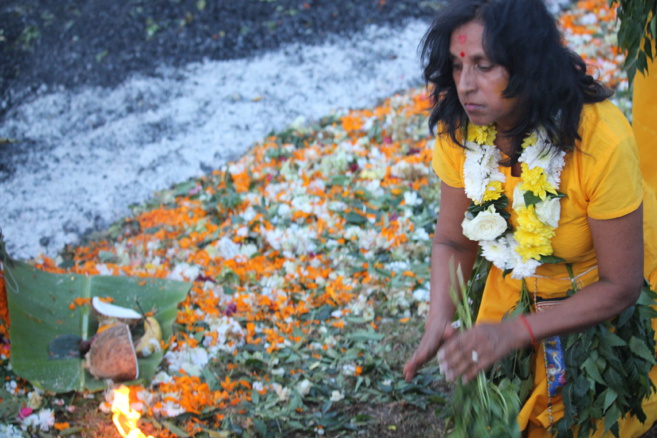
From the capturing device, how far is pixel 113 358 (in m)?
3.37

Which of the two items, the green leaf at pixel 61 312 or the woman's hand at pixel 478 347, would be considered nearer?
the woman's hand at pixel 478 347

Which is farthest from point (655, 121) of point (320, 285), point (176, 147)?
point (176, 147)

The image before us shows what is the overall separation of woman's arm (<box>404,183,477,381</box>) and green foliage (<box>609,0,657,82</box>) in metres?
1.26

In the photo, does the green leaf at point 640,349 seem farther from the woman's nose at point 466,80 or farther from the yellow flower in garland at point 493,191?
the woman's nose at point 466,80

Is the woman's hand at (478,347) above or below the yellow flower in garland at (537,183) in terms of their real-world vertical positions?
below

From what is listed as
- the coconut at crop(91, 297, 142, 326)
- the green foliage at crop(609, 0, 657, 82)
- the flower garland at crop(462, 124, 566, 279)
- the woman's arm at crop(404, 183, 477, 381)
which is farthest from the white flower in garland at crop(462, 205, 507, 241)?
the coconut at crop(91, 297, 142, 326)

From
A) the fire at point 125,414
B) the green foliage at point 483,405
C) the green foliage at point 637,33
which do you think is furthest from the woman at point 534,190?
the fire at point 125,414

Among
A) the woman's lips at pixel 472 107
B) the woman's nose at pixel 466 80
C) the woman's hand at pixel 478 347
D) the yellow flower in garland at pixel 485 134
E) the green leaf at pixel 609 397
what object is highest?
the woman's nose at pixel 466 80

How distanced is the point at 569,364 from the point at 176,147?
452 cm

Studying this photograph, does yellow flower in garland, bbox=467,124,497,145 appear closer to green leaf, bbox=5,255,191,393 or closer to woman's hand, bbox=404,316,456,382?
woman's hand, bbox=404,316,456,382

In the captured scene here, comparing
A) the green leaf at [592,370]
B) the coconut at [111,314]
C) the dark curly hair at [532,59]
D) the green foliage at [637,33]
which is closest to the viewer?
the dark curly hair at [532,59]

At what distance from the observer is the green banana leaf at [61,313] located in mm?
3379

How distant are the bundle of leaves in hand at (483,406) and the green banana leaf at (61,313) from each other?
1.78m

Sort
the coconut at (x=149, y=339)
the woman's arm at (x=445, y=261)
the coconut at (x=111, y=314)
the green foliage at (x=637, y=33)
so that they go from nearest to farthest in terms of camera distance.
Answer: the woman's arm at (x=445, y=261) < the green foliage at (x=637, y=33) < the coconut at (x=149, y=339) < the coconut at (x=111, y=314)
